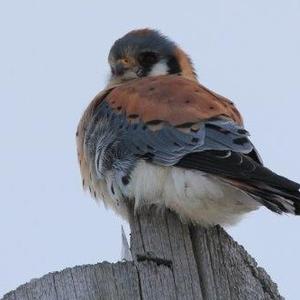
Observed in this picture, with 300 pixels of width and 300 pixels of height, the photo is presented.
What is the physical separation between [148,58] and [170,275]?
313 centimetres

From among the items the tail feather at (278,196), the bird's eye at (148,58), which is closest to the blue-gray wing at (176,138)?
the tail feather at (278,196)

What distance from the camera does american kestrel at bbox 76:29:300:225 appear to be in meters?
3.91

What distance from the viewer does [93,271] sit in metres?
3.00

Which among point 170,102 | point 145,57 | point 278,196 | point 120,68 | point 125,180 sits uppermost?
point 145,57

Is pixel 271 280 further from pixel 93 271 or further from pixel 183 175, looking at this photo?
pixel 183 175

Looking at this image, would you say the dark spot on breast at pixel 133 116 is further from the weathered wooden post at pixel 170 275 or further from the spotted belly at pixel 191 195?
the weathered wooden post at pixel 170 275

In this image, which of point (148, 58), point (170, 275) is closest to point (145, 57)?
point (148, 58)

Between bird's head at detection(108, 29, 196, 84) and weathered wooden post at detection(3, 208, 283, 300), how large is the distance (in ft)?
8.18

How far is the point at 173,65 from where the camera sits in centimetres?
621

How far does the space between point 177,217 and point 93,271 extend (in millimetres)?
890

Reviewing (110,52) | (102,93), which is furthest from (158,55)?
(102,93)

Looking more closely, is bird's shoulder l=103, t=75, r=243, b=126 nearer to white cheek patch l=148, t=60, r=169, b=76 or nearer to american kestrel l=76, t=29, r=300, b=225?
american kestrel l=76, t=29, r=300, b=225

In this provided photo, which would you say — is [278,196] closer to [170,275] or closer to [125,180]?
[170,275]

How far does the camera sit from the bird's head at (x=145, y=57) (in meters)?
5.89
